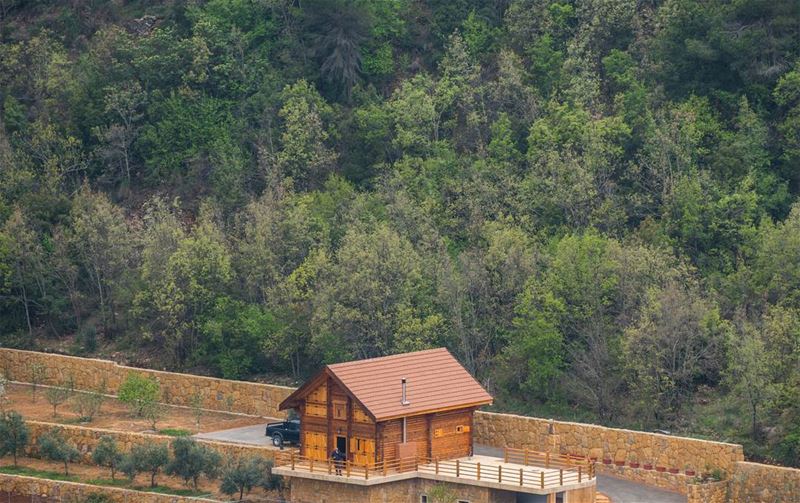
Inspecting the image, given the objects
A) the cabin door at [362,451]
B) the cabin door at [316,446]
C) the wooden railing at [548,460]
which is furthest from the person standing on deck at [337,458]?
the wooden railing at [548,460]

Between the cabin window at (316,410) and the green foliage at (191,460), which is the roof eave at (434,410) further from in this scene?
the green foliage at (191,460)

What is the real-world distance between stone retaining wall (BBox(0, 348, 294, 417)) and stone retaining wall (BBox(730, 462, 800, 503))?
18.9 m

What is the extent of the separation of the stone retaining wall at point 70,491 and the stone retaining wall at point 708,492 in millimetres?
16476

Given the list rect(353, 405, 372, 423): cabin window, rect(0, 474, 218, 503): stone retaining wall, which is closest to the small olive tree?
rect(0, 474, 218, 503): stone retaining wall

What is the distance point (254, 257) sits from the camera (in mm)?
83875

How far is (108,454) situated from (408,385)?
1215 cm

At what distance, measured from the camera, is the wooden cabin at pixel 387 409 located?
221 ft

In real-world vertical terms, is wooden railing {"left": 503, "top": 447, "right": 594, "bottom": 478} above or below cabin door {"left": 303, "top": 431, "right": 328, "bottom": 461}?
below

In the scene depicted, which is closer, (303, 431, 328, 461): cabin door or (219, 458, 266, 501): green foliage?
(303, 431, 328, 461): cabin door

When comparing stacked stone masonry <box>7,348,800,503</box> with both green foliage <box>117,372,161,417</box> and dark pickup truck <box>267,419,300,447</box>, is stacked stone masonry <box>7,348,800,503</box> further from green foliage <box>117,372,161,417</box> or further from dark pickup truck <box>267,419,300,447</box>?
green foliage <box>117,372,161,417</box>

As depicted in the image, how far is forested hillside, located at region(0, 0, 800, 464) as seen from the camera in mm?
75875

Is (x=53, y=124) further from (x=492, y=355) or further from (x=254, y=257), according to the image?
(x=492, y=355)

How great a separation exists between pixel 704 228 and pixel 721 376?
323 inches

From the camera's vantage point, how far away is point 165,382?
8000cm
